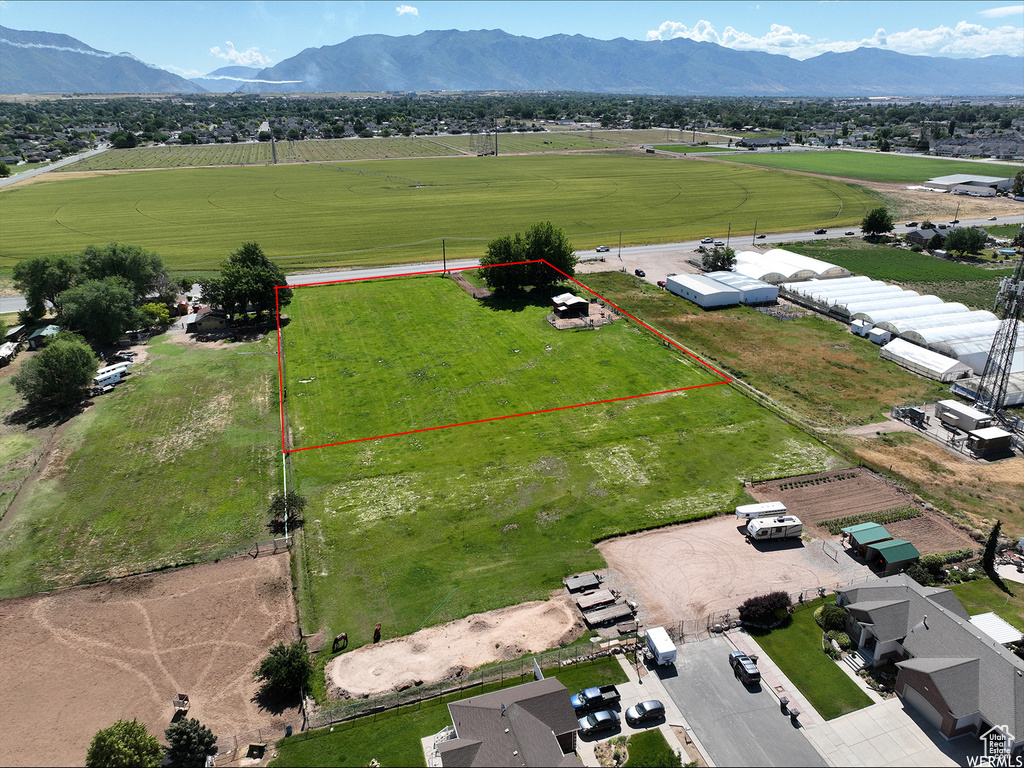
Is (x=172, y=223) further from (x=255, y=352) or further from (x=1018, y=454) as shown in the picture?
(x=1018, y=454)

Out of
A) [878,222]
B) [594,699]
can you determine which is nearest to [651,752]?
[594,699]

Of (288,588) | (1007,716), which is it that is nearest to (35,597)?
(288,588)

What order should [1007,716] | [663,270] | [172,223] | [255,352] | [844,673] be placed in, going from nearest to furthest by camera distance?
[1007,716] < [844,673] < [255,352] < [663,270] < [172,223]

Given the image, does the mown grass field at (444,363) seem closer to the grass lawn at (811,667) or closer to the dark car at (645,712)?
the grass lawn at (811,667)

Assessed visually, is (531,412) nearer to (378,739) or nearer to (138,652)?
(378,739)

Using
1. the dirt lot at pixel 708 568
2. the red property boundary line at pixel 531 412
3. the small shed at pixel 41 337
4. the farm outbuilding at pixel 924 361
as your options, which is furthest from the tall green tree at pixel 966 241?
the small shed at pixel 41 337
